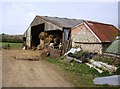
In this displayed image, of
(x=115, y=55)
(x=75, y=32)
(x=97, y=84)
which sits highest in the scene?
(x=75, y=32)

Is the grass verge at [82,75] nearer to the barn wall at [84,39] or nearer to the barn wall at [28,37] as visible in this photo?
the barn wall at [84,39]

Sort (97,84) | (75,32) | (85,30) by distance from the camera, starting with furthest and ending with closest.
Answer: (75,32) < (85,30) < (97,84)

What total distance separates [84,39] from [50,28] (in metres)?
6.45

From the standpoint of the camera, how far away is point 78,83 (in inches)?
417

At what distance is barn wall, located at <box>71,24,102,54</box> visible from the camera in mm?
18609

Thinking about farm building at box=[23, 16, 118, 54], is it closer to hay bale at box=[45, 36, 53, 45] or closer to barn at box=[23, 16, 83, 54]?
barn at box=[23, 16, 83, 54]

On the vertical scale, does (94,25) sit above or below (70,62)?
above

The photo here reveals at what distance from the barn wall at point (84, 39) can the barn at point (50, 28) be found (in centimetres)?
96

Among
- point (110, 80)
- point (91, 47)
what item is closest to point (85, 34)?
point (91, 47)

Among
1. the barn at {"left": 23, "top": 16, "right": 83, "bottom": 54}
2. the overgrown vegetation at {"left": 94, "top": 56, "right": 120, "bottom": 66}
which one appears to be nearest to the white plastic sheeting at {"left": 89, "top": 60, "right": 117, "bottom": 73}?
the overgrown vegetation at {"left": 94, "top": 56, "right": 120, "bottom": 66}

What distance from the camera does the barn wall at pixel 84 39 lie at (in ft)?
61.1

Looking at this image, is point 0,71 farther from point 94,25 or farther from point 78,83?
point 94,25

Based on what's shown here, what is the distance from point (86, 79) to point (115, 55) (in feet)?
14.1

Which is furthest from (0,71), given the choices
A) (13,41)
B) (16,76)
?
(13,41)
